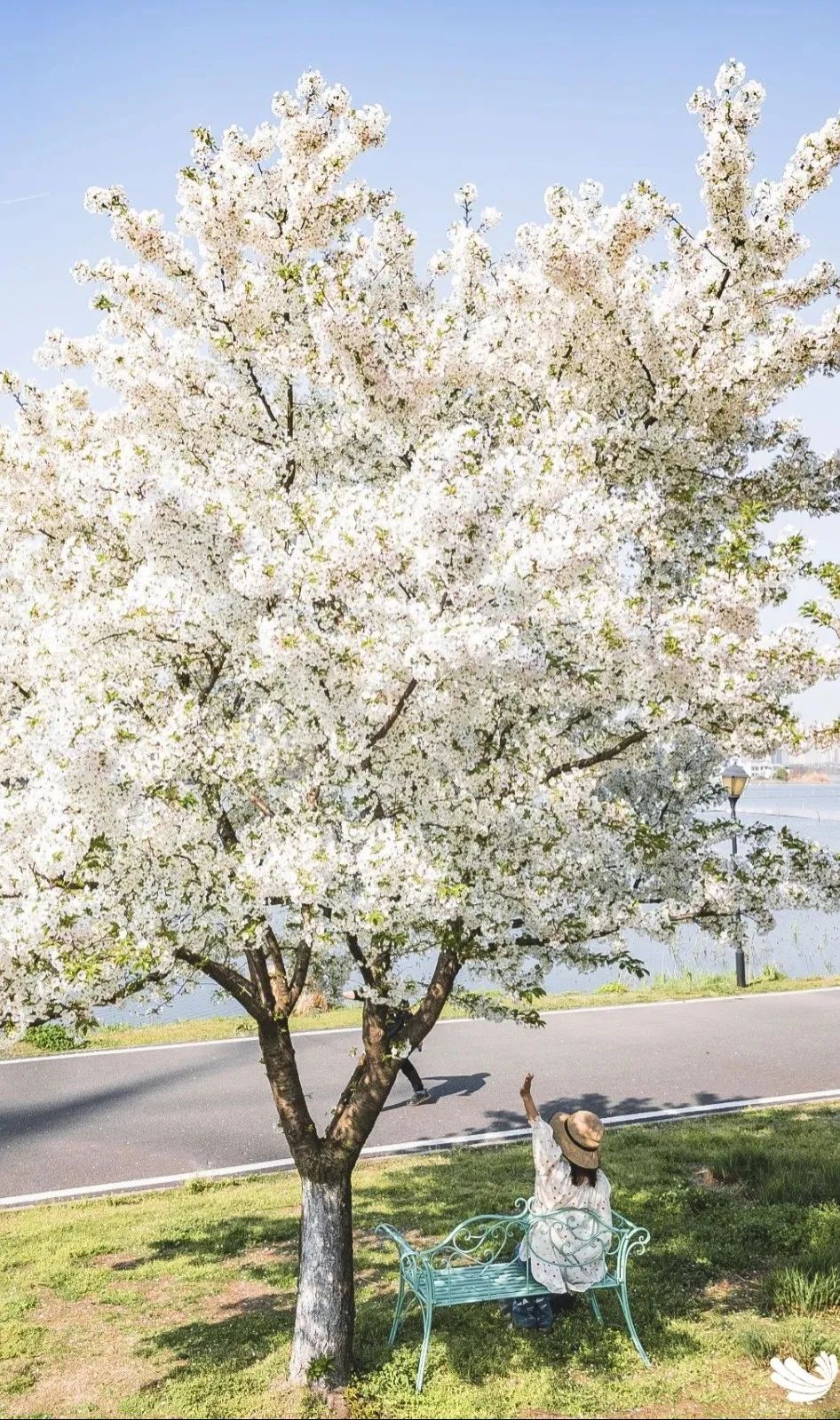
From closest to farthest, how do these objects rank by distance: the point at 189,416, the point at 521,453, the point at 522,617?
the point at 522,617 → the point at 521,453 → the point at 189,416

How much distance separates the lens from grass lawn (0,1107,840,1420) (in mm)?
6477

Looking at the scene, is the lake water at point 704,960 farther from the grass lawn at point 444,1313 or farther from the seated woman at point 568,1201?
the seated woman at point 568,1201

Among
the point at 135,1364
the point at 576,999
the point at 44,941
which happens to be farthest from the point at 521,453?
the point at 576,999

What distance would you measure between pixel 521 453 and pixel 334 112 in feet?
14.0

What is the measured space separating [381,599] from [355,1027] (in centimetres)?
1500

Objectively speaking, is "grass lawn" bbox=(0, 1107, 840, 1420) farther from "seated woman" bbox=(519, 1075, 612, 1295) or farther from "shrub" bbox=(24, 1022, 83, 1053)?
"shrub" bbox=(24, 1022, 83, 1053)

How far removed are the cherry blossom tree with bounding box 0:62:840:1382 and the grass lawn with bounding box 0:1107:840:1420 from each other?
33.2 inches

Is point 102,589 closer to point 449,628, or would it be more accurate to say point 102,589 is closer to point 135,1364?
point 449,628

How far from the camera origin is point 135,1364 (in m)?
7.12

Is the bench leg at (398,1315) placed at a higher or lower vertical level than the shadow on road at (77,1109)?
lower

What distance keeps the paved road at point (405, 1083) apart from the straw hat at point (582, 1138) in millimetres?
6023

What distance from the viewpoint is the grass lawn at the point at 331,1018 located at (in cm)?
1817

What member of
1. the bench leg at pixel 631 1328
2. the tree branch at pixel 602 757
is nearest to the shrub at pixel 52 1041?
the bench leg at pixel 631 1328

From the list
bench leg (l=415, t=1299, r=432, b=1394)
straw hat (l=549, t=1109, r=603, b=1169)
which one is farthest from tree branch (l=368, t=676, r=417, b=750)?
bench leg (l=415, t=1299, r=432, b=1394)
